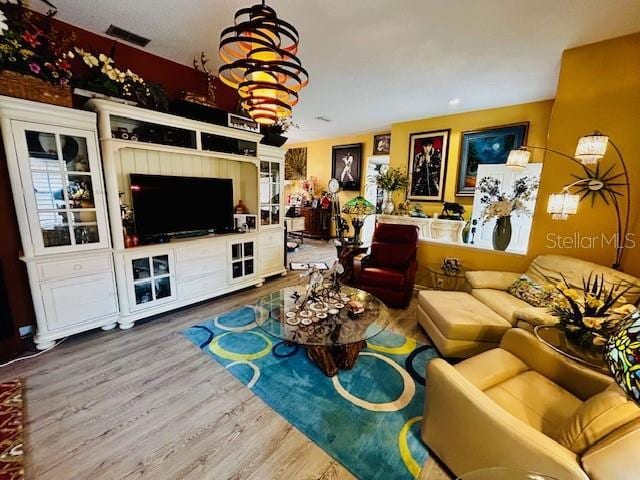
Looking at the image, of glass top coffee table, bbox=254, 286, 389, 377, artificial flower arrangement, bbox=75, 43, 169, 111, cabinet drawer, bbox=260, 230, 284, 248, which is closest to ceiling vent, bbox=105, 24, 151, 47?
artificial flower arrangement, bbox=75, 43, 169, 111

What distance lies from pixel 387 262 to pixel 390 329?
3.25 feet

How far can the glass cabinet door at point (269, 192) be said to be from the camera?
12.6ft

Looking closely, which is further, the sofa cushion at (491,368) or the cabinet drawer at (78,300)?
the cabinet drawer at (78,300)

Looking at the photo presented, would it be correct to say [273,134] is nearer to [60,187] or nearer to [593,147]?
[60,187]

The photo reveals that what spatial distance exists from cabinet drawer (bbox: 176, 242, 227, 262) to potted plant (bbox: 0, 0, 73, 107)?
1.60 meters

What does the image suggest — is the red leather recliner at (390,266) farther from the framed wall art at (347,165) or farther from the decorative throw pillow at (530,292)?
the framed wall art at (347,165)

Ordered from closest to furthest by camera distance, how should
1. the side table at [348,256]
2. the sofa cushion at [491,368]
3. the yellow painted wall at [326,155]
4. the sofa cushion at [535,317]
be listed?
the sofa cushion at [491,368], the sofa cushion at [535,317], the side table at [348,256], the yellow painted wall at [326,155]

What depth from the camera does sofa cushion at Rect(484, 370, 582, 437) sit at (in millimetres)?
1252

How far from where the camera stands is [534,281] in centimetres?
259

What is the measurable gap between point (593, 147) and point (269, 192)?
346 cm

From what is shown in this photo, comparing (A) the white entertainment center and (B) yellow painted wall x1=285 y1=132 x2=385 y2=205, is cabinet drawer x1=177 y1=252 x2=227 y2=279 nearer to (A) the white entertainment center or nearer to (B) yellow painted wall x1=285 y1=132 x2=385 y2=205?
(A) the white entertainment center

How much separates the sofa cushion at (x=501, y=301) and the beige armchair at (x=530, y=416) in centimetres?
59

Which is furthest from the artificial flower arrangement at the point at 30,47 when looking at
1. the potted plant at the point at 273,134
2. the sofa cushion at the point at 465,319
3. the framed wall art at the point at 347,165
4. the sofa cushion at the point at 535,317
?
the framed wall art at the point at 347,165

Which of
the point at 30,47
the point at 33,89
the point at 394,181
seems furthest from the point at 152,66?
the point at 394,181
